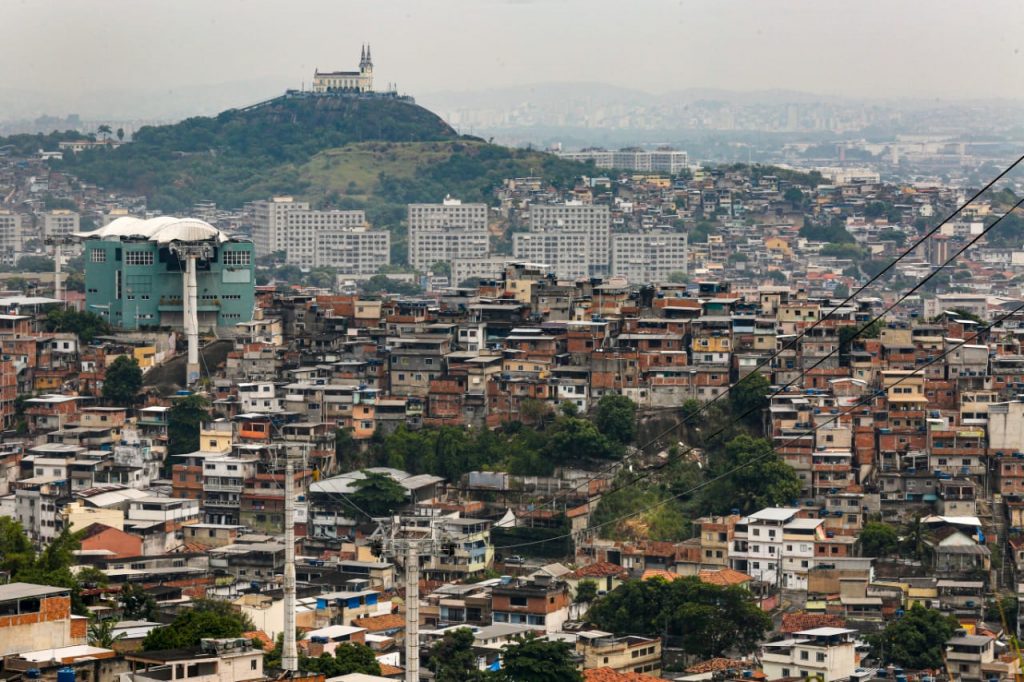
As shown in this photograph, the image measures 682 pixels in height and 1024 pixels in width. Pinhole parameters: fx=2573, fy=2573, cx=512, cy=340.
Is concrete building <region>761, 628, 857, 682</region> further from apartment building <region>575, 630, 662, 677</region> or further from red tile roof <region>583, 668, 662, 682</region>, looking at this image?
apartment building <region>575, 630, 662, 677</region>

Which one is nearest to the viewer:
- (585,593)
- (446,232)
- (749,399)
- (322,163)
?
(585,593)

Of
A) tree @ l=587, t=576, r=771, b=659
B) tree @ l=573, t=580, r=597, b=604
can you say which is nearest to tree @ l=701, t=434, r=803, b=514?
tree @ l=573, t=580, r=597, b=604

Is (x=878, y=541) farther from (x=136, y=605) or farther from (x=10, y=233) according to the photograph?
(x=10, y=233)

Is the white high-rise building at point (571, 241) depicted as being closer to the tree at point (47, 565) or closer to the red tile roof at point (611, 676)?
the tree at point (47, 565)

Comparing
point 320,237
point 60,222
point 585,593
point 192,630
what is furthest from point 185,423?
point 60,222

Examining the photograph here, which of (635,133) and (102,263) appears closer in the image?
(102,263)

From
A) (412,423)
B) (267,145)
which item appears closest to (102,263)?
(412,423)

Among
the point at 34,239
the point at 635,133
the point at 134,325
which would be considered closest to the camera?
the point at 134,325

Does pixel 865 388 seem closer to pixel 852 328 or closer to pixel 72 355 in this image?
pixel 852 328
